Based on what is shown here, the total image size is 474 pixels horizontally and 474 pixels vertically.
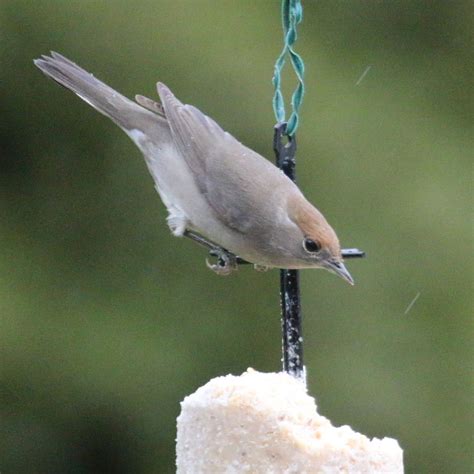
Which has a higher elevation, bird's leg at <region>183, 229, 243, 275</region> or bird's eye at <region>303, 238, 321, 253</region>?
bird's leg at <region>183, 229, 243, 275</region>

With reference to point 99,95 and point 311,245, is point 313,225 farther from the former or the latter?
point 99,95

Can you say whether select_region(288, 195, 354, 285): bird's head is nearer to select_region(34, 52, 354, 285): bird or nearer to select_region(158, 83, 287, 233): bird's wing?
select_region(34, 52, 354, 285): bird

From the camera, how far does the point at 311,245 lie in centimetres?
340

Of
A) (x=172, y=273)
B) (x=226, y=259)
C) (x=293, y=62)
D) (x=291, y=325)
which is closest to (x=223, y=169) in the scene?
(x=226, y=259)

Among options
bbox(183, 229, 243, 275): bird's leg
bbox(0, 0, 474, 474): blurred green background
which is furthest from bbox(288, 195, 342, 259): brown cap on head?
bbox(0, 0, 474, 474): blurred green background

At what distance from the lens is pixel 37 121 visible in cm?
571

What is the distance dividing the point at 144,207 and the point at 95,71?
62cm

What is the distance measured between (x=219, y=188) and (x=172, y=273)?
190cm

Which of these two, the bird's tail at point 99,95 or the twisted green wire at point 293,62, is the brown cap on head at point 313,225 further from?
the bird's tail at point 99,95

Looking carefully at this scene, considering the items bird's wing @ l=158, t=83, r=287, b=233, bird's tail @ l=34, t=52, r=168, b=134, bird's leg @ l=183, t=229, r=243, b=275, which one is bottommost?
bird's leg @ l=183, t=229, r=243, b=275

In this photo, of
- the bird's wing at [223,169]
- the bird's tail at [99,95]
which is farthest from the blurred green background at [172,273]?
the bird's wing at [223,169]

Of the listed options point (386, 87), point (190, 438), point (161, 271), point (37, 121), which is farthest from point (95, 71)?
point (190, 438)

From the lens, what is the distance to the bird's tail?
13.4 feet

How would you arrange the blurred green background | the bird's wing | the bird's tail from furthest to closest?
the blurred green background, the bird's tail, the bird's wing
